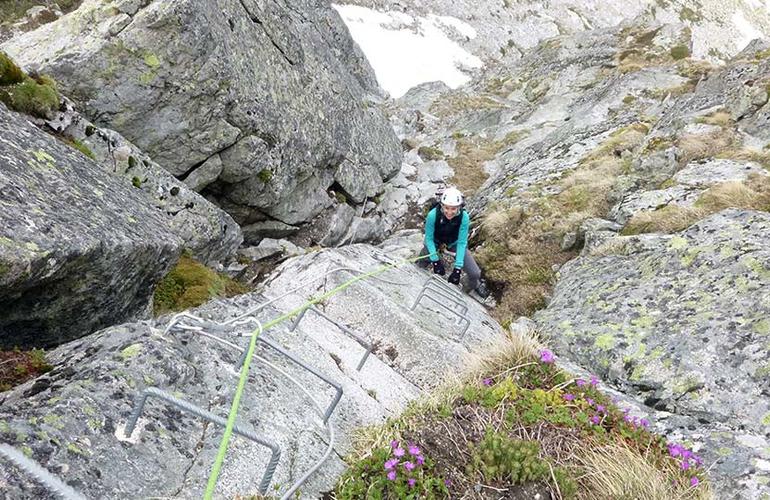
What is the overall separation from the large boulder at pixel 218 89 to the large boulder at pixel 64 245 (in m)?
5.75

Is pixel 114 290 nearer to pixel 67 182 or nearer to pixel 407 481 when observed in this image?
pixel 67 182

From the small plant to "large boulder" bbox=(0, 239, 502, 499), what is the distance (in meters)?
0.27

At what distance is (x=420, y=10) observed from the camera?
92.6 metres

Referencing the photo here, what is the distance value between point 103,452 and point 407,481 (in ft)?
9.05

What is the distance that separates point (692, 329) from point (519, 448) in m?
5.55

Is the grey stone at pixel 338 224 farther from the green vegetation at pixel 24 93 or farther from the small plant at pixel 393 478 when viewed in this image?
the small plant at pixel 393 478

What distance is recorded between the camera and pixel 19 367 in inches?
189

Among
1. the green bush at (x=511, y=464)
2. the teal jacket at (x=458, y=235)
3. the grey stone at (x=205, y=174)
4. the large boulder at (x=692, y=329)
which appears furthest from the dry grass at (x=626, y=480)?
the grey stone at (x=205, y=174)

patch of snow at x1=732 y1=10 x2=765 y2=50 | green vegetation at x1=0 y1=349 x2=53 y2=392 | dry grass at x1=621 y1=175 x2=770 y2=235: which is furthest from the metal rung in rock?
patch of snow at x1=732 y1=10 x2=765 y2=50

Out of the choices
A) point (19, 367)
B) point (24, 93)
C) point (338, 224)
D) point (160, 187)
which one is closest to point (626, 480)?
point (19, 367)

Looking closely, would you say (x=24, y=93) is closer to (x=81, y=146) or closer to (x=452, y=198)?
(x=81, y=146)

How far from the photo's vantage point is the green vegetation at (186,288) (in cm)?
923

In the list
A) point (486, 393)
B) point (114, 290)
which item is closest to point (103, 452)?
point (114, 290)

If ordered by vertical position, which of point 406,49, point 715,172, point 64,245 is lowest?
point 715,172
